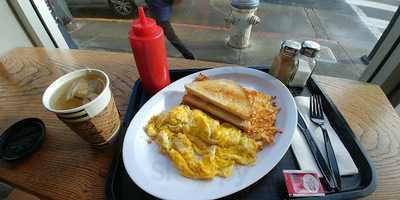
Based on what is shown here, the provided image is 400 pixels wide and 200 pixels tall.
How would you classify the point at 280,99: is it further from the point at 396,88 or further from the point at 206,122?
the point at 396,88

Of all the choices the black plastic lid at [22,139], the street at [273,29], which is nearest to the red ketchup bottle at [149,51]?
the black plastic lid at [22,139]

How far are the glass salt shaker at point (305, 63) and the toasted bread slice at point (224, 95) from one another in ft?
0.77

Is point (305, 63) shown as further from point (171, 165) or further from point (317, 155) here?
point (171, 165)

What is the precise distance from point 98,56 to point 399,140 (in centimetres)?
130

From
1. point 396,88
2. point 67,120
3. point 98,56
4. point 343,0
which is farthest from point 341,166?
point 343,0

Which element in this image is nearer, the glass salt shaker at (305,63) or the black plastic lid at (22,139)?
the black plastic lid at (22,139)

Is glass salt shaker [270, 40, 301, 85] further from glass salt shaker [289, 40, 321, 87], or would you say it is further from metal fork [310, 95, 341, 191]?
metal fork [310, 95, 341, 191]

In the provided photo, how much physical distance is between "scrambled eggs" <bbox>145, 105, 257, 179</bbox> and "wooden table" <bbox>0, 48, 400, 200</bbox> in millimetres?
185

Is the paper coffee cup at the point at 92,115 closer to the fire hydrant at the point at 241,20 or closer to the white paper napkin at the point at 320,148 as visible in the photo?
the white paper napkin at the point at 320,148

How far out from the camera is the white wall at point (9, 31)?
130cm

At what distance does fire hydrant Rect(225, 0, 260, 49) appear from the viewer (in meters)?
2.34

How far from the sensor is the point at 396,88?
1223 mm

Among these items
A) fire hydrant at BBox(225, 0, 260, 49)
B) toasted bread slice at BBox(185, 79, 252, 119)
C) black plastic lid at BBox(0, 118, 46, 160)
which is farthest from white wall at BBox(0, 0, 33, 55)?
fire hydrant at BBox(225, 0, 260, 49)

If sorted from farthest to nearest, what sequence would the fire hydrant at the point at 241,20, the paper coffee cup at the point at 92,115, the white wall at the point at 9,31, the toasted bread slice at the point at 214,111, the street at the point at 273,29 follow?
1. the street at the point at 273,29
2. the fire hydrant at the point at 241,20
3. the white wall at the point at 9,31
4. the toasted bread slice at the point at 214,111
5. the paper coffee cup at the point at 92,115
